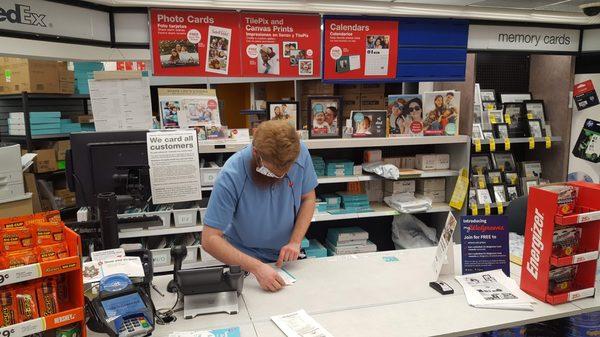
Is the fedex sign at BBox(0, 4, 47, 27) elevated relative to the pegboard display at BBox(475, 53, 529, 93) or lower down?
elevated

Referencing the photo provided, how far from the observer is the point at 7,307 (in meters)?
1.34

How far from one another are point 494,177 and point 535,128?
678mm

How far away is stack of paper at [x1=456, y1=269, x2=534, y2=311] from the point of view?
6.25 ft

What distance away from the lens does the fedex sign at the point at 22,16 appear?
2852mm

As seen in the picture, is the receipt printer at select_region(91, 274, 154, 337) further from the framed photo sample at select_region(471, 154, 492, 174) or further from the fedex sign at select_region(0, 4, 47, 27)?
the framed photo sample at select_region(471, 154, 492, 174)

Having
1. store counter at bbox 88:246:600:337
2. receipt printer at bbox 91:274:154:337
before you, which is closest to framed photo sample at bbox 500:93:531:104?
store counter at bbox 88:246:600:337

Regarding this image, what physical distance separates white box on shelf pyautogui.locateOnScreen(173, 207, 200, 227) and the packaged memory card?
3.93 metres

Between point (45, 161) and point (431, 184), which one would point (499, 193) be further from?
point (45, 161)

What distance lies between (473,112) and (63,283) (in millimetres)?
3797

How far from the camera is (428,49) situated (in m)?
4.24

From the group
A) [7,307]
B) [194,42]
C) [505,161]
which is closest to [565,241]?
[7,307]

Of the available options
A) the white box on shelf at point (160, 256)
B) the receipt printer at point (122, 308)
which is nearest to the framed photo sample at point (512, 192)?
the white box on shelf at point (160, 256)

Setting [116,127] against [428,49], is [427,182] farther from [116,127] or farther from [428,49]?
[116,127]

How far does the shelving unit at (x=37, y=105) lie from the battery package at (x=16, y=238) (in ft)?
17.5
